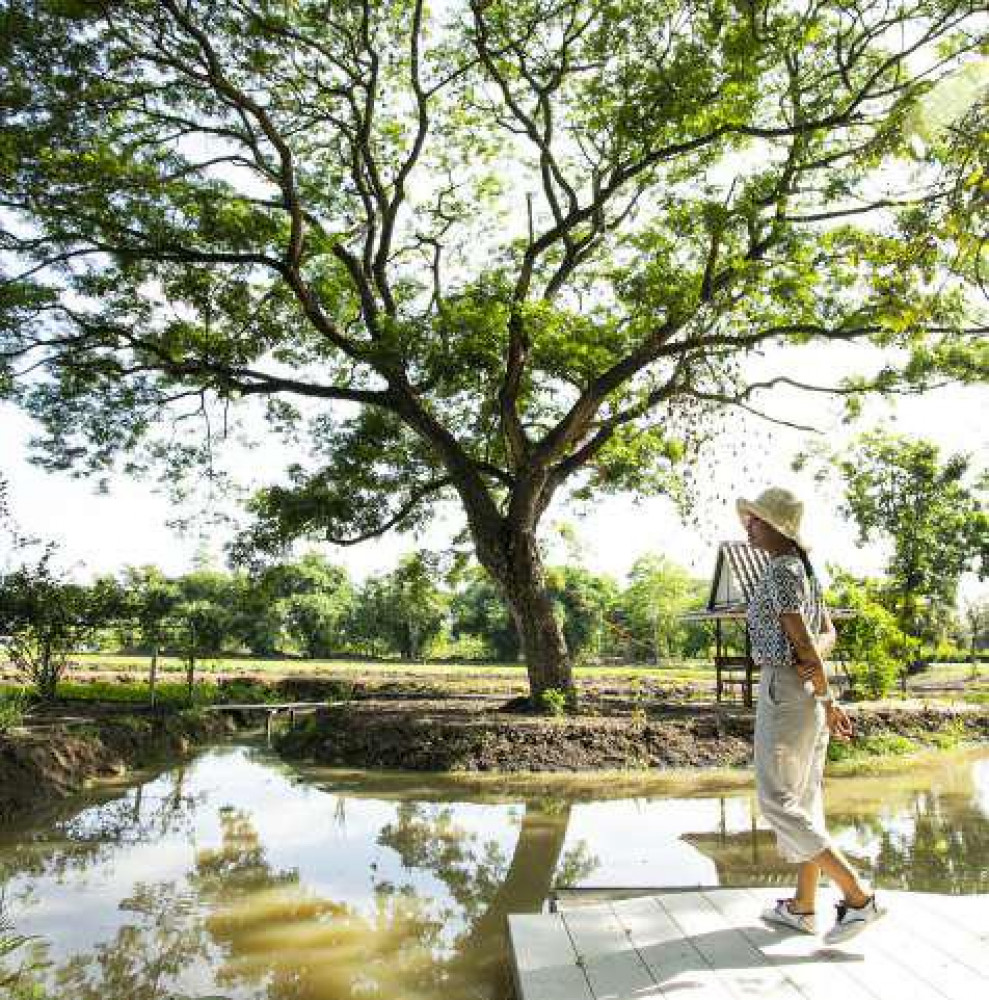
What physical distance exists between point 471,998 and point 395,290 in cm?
1457

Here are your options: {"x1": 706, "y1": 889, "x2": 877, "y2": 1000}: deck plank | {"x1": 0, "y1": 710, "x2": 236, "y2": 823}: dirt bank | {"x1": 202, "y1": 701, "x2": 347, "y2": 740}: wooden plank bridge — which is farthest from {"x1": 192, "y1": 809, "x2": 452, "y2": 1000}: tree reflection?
{"x1": 202, "y1": 701, "x2": 347, "y2": 740}: wooden plank bridge

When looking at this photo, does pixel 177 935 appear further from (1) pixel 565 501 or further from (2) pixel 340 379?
(1) pixel 565 501

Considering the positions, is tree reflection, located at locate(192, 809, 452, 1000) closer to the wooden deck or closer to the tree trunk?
the wooden deck

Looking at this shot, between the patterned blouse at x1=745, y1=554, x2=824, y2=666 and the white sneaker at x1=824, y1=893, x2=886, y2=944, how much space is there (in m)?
1.10

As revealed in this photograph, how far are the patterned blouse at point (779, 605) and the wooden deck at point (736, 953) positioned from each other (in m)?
1.24

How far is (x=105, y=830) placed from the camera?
8039 millimetres

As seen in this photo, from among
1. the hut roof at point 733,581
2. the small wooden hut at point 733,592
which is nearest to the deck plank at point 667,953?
the small wooden hut at point 733,592

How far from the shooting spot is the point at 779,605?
4.24 meters

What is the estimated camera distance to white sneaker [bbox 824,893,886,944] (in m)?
3.92

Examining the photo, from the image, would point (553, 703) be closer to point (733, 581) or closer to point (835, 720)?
point (733, 581)

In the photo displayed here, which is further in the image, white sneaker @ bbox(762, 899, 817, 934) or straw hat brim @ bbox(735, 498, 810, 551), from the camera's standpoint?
straw hat brim @ bbox(735, 498, 810, 551)

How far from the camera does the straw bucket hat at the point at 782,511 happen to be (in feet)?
14.3

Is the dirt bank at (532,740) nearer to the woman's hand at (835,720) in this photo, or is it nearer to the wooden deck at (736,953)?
the wooden deck at (736,953)

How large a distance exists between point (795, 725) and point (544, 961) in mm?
1533
